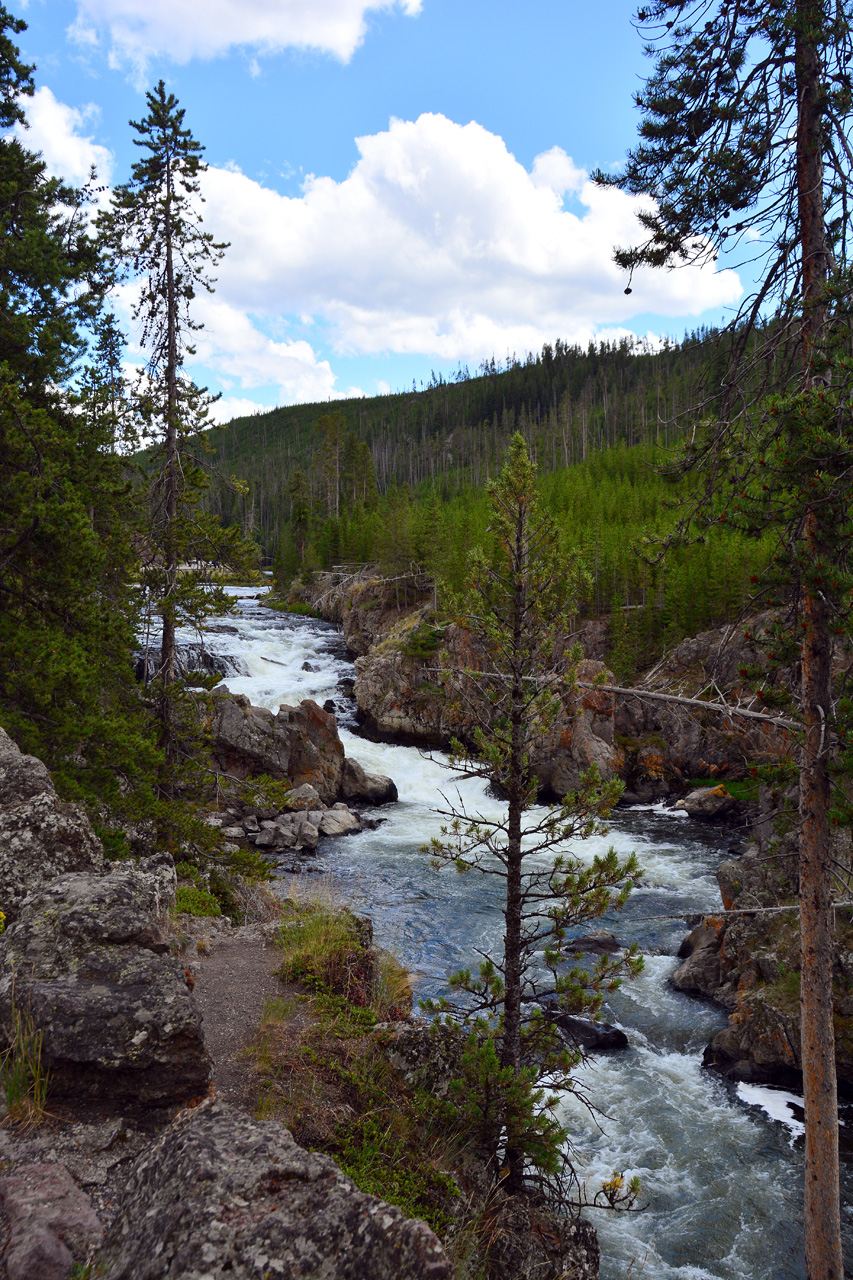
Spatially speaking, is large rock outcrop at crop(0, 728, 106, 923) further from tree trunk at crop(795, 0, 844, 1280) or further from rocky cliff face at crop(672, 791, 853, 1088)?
rocky cliff face at crop(672, 791, 853, 1088)

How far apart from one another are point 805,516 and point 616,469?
70.2 m

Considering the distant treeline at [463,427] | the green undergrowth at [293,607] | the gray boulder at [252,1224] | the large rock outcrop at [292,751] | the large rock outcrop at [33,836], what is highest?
the distant treeline at [463,427]

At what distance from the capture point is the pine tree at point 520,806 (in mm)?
6535

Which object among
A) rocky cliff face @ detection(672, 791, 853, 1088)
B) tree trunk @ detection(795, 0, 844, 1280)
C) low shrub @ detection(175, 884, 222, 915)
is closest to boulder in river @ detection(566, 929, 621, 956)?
rocky cliff face @ detection(672, 791, 853, 1088)

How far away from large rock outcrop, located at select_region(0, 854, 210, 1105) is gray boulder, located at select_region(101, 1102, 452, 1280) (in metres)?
1.34

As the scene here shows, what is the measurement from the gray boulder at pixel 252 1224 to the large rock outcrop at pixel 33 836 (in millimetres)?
3967

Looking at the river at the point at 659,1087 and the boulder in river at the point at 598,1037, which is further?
the boulder in river at the point at 598,1037

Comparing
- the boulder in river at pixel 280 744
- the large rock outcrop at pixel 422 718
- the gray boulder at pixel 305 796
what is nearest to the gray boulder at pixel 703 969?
the large rock outcrop at pixel 422 718

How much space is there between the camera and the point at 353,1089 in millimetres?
6664

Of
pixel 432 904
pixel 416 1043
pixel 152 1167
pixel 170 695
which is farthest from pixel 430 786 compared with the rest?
pixel 152 1167

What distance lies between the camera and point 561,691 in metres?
8.08

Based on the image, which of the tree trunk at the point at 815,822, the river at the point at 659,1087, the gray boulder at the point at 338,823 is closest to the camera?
the tree trunk at the point at 815,822

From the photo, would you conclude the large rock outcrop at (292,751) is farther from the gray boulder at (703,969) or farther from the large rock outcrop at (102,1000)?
the large rock outcrop at (102,1000)

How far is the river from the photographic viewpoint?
9.15 metres
